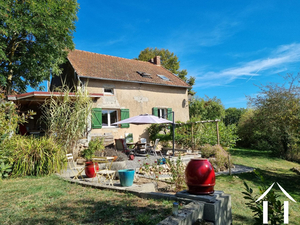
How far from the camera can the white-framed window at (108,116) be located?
12.5m

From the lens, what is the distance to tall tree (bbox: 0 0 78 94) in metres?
9.20

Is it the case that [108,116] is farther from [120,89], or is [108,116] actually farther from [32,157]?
[32,157]

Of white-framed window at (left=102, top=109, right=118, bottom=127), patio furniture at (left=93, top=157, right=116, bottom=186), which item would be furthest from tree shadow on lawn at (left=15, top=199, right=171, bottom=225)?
white-framed window at (left=102, top=109, right=118, bottom=127)

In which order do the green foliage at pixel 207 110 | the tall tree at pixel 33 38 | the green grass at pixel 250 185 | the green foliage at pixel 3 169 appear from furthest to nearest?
the green foliage at pixel 207 110
the tall tree at pixel 33 38
the green foliage at pixel 3 169
the green grass at pixel 250 185

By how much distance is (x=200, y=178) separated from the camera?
3.57m

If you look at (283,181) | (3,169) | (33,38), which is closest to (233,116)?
(283,181)

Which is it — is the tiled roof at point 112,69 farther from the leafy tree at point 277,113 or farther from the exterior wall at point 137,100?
the leafy tree at point 277,113

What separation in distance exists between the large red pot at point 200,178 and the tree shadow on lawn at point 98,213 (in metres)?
0.65

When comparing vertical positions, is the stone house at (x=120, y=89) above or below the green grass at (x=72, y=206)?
above

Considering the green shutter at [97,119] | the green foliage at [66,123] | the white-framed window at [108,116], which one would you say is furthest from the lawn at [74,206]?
the white-framed window at [108,116]

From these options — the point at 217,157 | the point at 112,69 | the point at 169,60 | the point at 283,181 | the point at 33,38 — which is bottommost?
the point at 283,181

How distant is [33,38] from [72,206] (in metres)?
10.3

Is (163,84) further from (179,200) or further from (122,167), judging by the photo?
(179,200)

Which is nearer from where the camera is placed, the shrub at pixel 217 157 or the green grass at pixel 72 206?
the green grass at pixel 72 206
